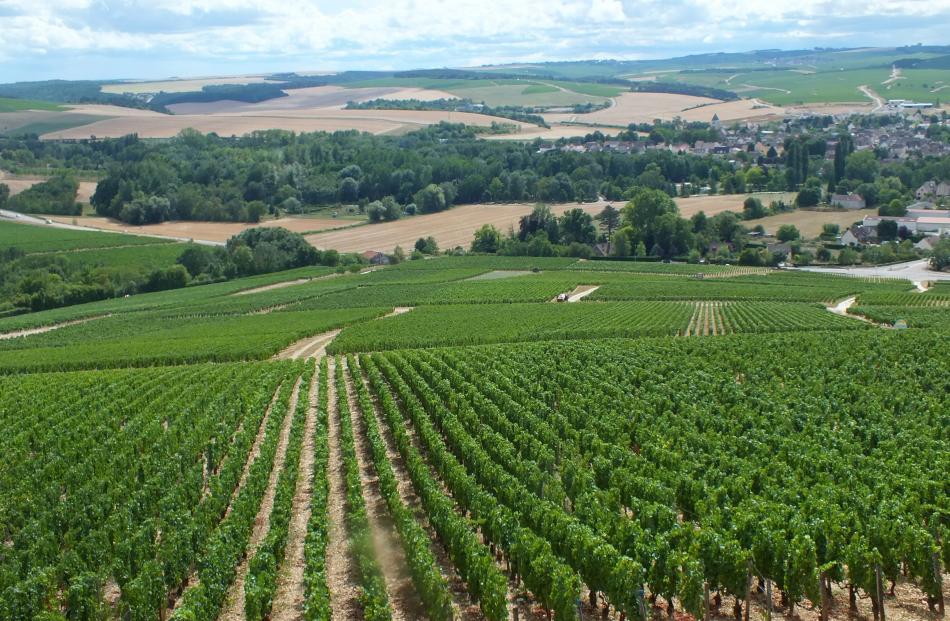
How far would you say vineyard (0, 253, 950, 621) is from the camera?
741 inches

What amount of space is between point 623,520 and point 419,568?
5.14m

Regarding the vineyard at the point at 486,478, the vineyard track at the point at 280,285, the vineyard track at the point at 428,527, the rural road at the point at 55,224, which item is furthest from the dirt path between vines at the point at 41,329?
the vineyard track at the point at 428,527

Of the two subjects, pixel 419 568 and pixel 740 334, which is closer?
pixel 419 568

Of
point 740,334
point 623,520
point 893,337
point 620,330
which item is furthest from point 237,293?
point 623,520

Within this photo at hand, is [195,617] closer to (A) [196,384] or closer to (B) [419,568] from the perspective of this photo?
(B) [419,568]

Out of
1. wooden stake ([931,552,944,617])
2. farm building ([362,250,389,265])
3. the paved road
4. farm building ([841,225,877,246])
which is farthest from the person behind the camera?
farm building ([841,225,877,246])

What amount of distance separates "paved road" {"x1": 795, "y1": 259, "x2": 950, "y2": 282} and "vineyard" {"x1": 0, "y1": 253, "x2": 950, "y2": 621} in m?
40.0

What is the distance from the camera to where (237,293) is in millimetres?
91438

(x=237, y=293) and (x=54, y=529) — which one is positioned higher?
(x=54, y=529)

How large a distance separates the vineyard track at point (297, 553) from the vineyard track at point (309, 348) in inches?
868

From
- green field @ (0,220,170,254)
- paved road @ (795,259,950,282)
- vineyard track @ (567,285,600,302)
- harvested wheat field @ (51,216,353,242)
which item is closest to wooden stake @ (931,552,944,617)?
vineyard track @ (567,285,600,302)

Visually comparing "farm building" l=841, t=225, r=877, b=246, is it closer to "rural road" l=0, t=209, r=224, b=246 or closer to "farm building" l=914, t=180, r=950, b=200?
"farm building" l=914, t=180, r=950, b=200

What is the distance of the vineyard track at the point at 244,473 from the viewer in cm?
2047

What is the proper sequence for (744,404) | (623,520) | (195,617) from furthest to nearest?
1. (744,404)
2. (623,520)
3. (195,617)
